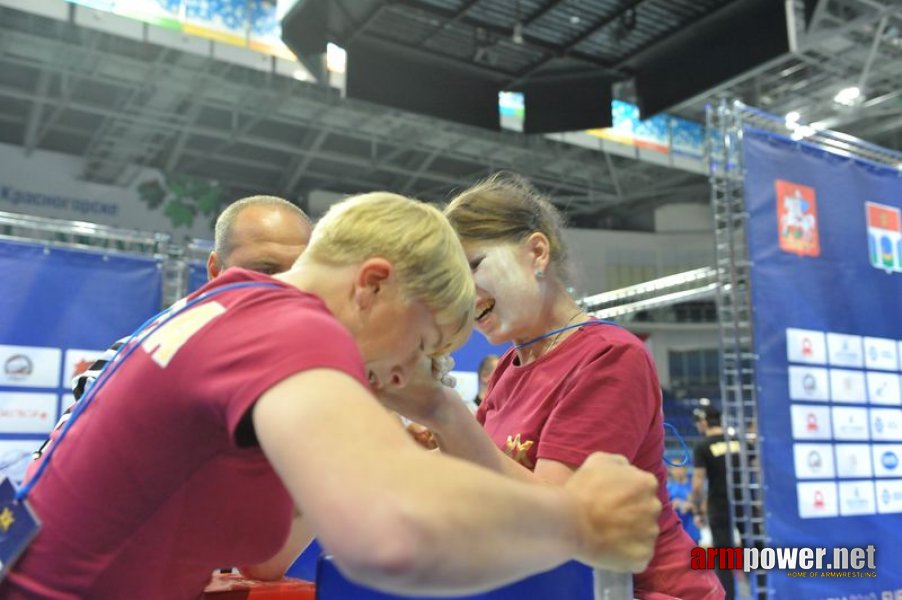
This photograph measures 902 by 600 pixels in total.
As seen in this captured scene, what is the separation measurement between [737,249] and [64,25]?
8554 mm

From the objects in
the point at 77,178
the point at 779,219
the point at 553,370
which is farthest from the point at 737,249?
the point at 77,178

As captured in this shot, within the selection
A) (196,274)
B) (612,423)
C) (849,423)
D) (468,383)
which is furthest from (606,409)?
(468,383)

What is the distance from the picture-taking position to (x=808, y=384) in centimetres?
385

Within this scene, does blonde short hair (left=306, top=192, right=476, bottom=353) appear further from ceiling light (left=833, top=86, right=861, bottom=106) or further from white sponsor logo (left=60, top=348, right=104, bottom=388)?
ceiling light (left=833, top=86, right=861, bottom=106)

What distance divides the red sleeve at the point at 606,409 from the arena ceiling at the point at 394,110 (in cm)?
405

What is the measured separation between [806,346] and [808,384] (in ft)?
0.65

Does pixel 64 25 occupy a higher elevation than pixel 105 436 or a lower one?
higher

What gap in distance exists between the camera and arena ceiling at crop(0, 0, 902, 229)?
5.54 m

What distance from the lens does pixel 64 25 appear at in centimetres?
901

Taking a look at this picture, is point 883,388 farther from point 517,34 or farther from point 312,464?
point 312,464

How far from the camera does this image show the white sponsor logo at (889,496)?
4.02 meters

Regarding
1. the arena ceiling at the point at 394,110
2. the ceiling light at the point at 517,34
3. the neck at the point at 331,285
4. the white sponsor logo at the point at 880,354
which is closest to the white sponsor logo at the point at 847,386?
the white sponsor logo at the point at 880,354

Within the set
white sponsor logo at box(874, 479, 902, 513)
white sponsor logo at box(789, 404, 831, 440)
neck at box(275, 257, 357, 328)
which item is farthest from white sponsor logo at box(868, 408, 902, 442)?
neck at box(275, 257, 357, 328)

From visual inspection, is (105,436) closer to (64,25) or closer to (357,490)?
(357,490)
